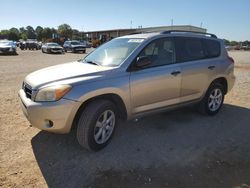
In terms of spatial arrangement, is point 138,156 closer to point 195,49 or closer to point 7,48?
point 195,49

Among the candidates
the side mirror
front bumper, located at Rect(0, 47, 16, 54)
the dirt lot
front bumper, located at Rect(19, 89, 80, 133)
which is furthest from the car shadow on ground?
front bumper, located at Rect(0, 47, 16, 54)

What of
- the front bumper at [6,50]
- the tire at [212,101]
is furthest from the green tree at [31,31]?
the tire at [212,101]

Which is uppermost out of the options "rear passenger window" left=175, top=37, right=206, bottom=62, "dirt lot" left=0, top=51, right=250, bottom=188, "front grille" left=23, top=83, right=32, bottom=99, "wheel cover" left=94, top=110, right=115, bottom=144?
"rear passenger window" left=175, top=37, right=206, bottom=62

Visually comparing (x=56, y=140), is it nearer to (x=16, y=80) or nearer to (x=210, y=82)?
(x=210, y=82)

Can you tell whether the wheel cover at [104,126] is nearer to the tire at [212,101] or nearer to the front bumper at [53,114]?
the front bumper at [53,114]

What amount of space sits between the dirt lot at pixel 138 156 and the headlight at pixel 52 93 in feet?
2.96

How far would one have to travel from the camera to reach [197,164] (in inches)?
152

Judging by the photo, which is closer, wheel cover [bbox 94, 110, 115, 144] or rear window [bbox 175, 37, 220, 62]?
wheel cover [bbox 94, 110, 115, 144]

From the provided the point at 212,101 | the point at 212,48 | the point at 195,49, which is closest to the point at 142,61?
the point at 195,49

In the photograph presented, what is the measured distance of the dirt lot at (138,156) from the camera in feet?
11.2

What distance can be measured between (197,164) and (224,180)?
0.48 meters

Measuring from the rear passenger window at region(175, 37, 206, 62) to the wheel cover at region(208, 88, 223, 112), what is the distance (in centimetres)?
93

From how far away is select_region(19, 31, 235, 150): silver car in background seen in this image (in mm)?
3783

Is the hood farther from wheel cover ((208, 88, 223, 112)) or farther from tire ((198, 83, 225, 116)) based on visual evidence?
wheel cover ((208, 88, 223, 112))
